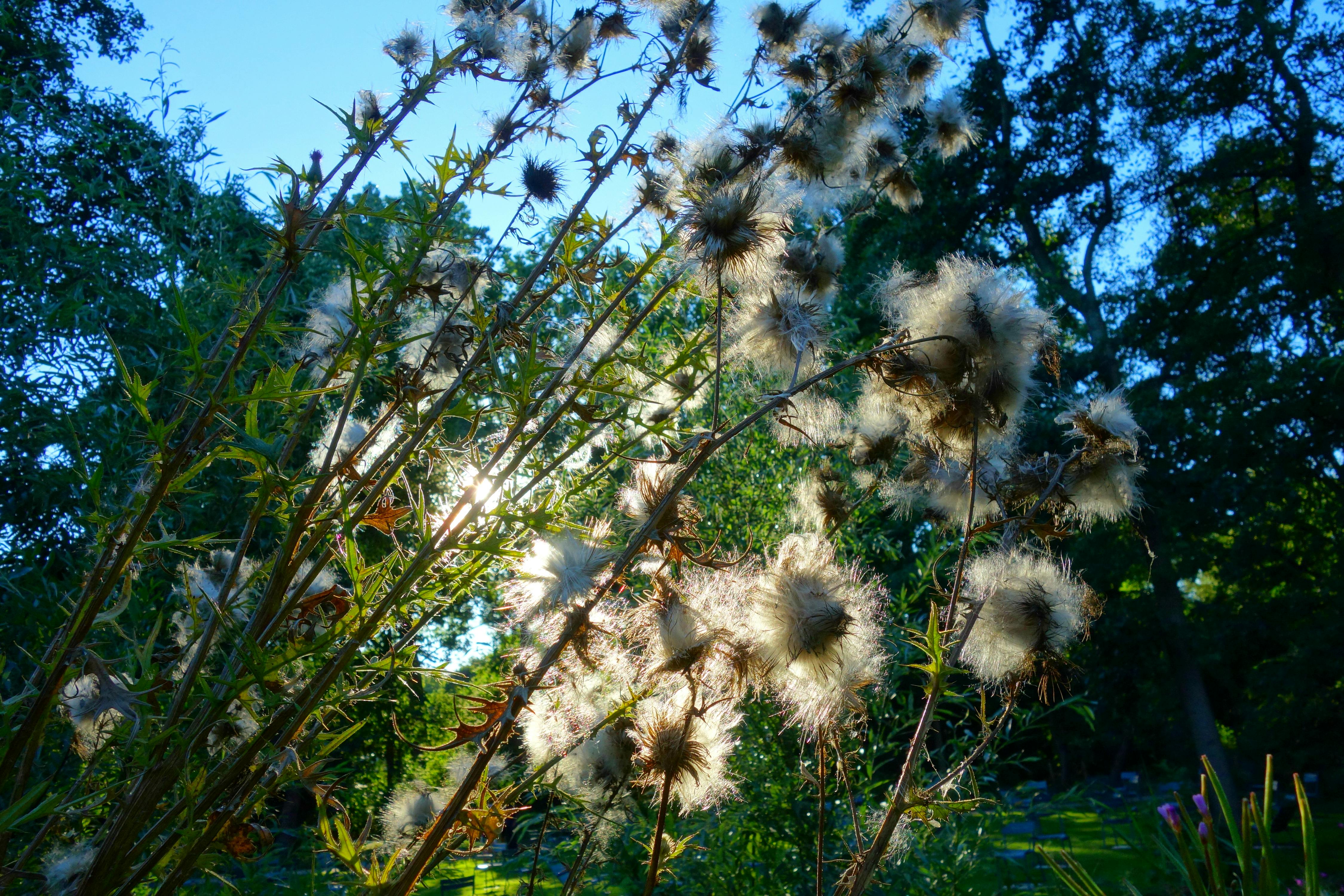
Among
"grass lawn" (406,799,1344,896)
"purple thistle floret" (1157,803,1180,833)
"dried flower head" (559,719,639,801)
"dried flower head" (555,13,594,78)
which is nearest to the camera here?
"purple thistle floret" (1157,803,1180,833)

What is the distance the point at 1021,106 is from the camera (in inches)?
539

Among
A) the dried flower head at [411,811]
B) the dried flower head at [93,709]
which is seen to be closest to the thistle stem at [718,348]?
the dried flower head at [93,709]

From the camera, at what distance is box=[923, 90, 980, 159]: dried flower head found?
8.88 feet

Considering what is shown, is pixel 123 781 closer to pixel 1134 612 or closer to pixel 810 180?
pixel 810 180

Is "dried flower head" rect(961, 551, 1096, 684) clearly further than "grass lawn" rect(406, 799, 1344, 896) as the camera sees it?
No

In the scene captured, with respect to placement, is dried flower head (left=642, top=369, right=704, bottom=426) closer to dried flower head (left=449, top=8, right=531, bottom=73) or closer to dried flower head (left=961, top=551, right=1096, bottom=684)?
dried flower head (left=961, top=551, right=1096, bottom=684)

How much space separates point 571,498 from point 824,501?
23.9 inches

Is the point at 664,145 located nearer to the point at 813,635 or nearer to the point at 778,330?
the point at 778,330

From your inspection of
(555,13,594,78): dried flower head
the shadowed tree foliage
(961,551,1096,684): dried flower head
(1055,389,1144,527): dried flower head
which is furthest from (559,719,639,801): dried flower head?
the shadowed tree foliage

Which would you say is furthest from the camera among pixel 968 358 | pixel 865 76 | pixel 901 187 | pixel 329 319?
pixel 901 187

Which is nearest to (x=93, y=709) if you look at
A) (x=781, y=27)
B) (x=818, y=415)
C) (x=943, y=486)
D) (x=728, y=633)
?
(x=728, y=633)

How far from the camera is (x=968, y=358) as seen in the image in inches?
54.7

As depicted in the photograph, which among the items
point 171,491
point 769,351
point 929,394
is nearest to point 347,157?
point 171,491

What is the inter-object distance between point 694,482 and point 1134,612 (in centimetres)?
974
